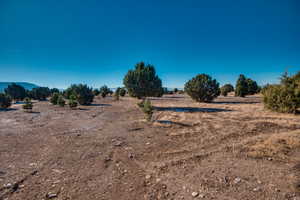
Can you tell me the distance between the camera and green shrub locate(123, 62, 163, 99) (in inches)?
792

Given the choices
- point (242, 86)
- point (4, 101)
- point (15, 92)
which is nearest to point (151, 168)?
point (4, 101)

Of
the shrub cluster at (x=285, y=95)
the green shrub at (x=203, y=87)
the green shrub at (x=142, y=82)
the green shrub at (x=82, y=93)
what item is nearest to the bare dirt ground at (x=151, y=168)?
the shrub cluster at (x=285, y=95)

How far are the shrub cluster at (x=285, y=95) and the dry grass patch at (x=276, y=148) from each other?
8.39 m

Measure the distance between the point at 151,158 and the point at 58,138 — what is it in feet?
19.0

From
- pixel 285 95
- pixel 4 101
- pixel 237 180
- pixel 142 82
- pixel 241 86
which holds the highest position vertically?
pixel 241 86

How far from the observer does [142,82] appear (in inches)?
802

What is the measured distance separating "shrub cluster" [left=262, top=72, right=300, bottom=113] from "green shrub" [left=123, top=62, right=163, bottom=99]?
13.9m

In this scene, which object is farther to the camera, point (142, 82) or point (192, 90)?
point (192, 90)

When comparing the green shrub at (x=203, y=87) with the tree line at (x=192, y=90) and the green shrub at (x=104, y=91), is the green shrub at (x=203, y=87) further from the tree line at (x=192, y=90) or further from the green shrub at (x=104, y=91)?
the green shrub at (x=104, y=91)

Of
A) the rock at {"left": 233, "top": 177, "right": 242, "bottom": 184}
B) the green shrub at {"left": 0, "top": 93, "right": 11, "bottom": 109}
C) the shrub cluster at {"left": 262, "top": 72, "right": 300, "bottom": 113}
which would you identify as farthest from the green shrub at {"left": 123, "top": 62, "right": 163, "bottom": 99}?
the green shrub at {"left": 0, "top": 93, "right": 11, "bottom": 109}

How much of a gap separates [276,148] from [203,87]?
20.1 m

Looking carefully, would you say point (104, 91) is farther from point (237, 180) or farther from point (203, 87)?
point (237, 180)

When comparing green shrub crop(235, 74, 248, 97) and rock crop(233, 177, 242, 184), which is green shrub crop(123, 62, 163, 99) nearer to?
rock crop(233, 177, 242, 184)

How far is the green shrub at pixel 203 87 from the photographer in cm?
2370
